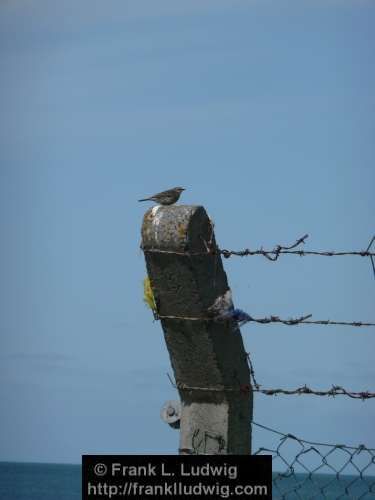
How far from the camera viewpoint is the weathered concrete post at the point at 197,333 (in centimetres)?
829

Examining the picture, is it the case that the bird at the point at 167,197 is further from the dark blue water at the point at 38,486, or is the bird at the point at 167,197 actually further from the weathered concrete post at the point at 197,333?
the dark blue water at the point at 38,486

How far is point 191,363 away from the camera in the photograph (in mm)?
8453

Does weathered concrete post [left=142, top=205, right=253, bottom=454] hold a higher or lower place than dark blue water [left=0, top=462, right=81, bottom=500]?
lower

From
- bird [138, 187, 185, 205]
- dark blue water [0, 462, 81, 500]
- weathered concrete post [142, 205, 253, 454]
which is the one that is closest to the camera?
weathered concrete post [142, 205, 253, 454]

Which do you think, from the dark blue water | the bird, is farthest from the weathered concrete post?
the dark blue water

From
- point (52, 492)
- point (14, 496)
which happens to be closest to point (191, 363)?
point (14, 496)

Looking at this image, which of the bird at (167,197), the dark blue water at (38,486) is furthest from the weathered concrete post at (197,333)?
the dark blue water at (38,486)

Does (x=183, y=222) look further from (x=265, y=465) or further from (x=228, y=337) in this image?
(x=265, y=465)

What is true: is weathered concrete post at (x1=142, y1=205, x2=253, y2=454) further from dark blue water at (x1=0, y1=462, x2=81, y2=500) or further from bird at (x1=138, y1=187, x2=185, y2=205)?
dark blue water at (x1=0, y1=462, x2=81, y2=500)

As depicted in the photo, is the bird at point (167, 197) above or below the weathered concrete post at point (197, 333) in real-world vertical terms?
above

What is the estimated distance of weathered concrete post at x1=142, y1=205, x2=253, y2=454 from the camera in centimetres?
829

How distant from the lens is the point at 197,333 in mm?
8344

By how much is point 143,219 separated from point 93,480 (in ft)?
5.52

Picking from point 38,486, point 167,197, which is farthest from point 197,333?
point 38,486
